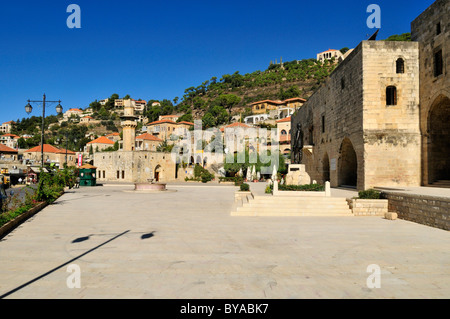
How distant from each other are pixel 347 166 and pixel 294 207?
906 centimetres

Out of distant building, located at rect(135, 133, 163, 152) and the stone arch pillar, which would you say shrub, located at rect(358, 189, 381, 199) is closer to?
the stone arch pillar

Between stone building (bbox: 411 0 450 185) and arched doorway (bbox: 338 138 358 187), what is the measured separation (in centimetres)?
463

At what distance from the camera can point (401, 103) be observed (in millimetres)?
15703

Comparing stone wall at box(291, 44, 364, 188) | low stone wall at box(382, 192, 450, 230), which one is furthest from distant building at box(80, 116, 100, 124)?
low stone wall at box(382, 192, 450, 230)

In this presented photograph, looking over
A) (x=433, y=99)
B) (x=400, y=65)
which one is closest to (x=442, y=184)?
(x=433, y=99)

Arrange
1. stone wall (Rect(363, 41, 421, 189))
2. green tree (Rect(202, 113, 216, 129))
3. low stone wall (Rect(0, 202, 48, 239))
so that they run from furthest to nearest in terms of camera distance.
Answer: green tree (Rect(202, 113, 216, 129)) < stone wall (Rect(363, 41, 421, 189)) < low stone wall (Rect(0, 202, 48, 239))

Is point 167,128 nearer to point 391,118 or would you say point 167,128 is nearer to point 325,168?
point 325,168

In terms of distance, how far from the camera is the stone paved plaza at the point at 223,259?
4352 millimetres

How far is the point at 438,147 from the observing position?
15.3 metres

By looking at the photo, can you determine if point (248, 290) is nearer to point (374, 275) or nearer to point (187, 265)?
point (187, 265)

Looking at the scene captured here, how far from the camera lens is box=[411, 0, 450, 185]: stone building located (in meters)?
14.2

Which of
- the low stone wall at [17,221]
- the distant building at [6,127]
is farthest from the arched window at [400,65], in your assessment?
the distant building at [6,127]

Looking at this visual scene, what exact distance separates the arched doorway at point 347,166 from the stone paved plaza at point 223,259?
9.79 metres
